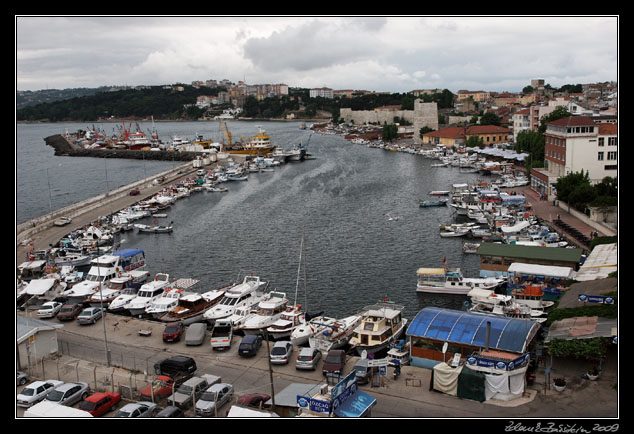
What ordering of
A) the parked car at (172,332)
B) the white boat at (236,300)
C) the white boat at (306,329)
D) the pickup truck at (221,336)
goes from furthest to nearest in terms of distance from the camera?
the white boat at (236,300) < the white boat at (306,329) < the parked car at (172,332) < the pickup truck at (221,336)

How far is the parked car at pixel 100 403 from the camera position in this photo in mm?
7754

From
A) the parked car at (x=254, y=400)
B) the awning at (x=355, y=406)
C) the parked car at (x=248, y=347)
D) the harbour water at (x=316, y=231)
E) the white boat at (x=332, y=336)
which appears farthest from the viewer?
the harbour water at (x=316, y=231)

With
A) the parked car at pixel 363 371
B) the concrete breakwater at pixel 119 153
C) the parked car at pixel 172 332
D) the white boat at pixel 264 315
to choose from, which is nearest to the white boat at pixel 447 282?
the white boat at pixel 264 315

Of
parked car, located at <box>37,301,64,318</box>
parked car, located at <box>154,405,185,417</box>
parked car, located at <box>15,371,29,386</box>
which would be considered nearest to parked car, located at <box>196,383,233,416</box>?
parked car, located at <box>154,405,185,417</box>

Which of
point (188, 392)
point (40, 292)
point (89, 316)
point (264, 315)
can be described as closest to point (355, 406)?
point (188, 392)

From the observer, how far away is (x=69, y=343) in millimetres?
11070

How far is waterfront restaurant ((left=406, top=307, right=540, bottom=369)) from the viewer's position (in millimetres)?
8977

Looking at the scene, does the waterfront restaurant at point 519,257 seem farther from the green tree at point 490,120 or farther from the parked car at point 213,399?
the green tree at point 490,120

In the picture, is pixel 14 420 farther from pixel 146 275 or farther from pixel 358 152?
pixel 358 152

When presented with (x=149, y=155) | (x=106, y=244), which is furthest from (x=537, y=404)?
(x=149, y=155)

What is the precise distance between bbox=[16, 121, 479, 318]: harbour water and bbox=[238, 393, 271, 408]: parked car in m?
5.65

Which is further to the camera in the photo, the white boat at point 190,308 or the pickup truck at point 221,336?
the white boat at point 190,308

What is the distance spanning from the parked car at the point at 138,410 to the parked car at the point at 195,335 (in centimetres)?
306

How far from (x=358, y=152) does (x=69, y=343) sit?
45.1 meters
